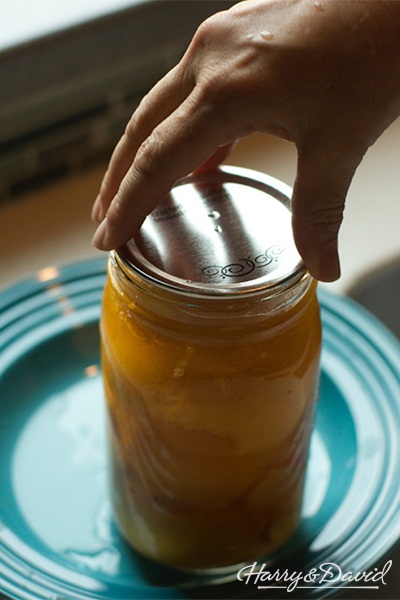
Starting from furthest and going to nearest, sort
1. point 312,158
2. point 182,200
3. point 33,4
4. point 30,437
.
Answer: point 33,4
point 30,437
point 182,200
point 312,158

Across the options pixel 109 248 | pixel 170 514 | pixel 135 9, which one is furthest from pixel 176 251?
pixel 135 9

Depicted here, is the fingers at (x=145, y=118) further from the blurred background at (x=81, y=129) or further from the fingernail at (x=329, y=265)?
the blurred background at (x=81, y=129)

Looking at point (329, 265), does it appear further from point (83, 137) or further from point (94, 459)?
point (83, 137)

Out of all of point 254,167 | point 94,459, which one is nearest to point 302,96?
point 94,459

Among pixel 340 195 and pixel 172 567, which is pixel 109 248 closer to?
pixel 340 195

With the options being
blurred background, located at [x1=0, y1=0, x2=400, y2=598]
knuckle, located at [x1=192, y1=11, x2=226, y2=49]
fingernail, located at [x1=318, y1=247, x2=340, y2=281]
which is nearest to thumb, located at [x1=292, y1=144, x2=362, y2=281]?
fingernail, located at [x1=318, y1=247, x2=340, y2=281]

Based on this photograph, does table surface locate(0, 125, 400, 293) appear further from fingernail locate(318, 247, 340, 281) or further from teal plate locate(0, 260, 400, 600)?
fingernail locate(318, 247, 340, 281)

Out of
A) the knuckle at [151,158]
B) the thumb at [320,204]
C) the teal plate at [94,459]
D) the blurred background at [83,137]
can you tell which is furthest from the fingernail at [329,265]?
the blurred background at [83,137]
